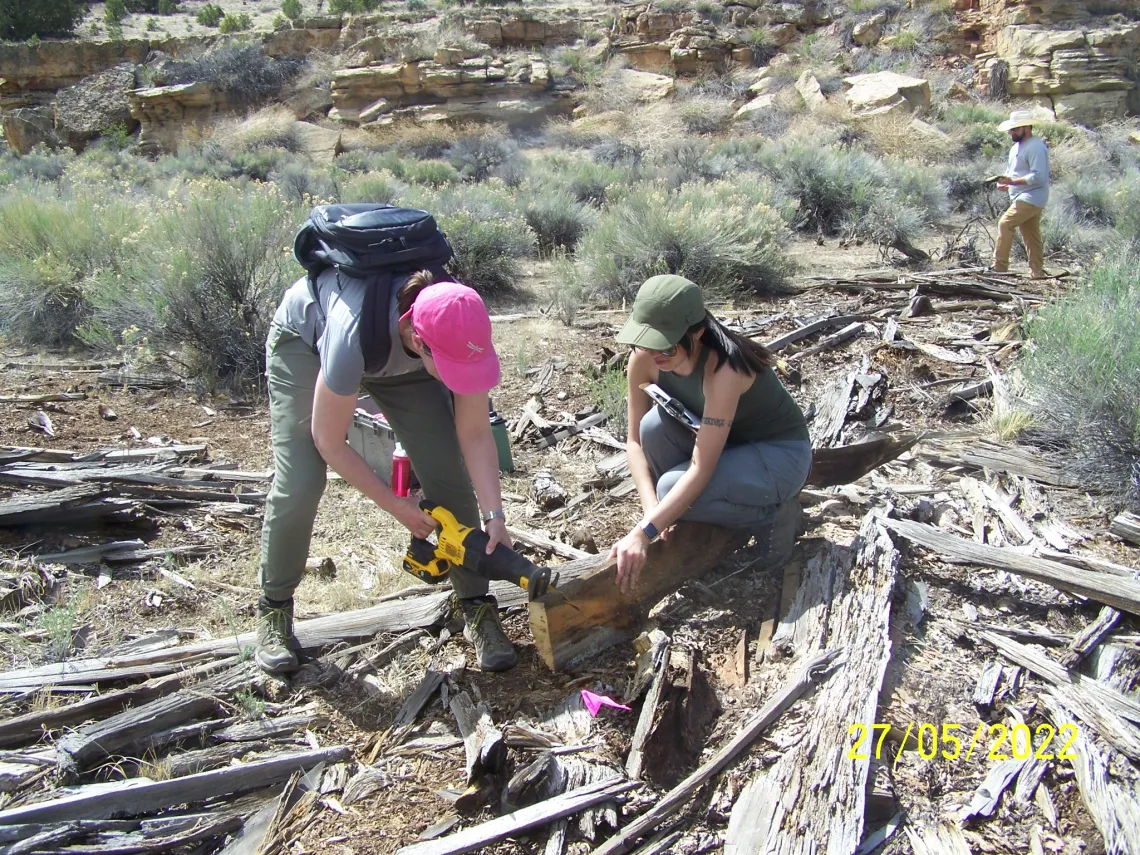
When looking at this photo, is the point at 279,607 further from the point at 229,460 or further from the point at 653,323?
the point at 229,460

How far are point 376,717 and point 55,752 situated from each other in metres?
0.96

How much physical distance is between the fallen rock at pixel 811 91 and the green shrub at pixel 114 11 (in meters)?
25.1

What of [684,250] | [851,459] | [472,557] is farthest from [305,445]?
[684,250]

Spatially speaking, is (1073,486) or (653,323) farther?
(1073,486)

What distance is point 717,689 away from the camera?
115 inches

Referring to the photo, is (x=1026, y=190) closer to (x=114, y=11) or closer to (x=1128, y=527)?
(x=1128, y=527)

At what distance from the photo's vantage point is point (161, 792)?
249cm

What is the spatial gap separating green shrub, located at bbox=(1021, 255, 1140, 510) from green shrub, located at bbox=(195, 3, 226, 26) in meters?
36.2

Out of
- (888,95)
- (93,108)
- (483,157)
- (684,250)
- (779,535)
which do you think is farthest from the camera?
(93,108)

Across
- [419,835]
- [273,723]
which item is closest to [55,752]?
[273,723]

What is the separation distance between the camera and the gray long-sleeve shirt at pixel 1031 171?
30.6ft

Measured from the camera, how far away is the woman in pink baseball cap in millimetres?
2523

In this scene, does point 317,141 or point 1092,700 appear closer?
point 1092,700

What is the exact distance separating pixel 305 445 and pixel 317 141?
23835 mm
